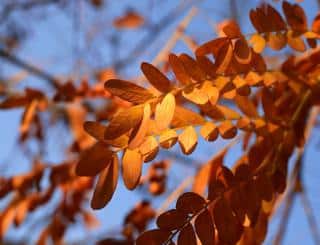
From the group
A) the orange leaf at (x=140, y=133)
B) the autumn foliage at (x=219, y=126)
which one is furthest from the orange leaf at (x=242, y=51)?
the orange leaf at (x=140, y=133)

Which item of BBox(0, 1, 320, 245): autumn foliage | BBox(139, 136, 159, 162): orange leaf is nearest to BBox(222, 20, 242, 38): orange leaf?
BBox(0, 1, 320, 245): autumn foliage

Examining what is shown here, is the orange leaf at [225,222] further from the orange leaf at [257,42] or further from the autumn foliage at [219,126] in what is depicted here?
the orange leaf at [257,42]

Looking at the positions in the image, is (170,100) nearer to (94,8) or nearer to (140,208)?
(140,208)

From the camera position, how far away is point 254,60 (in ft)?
1.46

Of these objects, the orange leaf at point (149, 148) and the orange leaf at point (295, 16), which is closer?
the orange leaf at point (149, 148)

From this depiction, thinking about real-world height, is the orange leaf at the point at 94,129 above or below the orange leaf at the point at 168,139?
above

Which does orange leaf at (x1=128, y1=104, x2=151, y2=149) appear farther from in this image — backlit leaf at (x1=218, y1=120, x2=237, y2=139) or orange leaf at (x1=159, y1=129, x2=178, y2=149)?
backlit leaf at (x1=218, y1=120, x2=237, y2=139)

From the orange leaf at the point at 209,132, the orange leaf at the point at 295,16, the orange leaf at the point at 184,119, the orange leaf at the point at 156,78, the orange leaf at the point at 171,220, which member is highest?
the orange leaf at the point at 295,16

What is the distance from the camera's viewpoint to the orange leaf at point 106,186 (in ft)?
1.18

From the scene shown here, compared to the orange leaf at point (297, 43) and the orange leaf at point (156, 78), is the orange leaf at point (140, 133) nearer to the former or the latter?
the orange leaf at point (156, 78)

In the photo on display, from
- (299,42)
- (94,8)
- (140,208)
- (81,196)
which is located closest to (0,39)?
(94,8)

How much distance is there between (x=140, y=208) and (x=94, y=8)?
162 centimetres

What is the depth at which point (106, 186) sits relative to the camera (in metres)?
0.37

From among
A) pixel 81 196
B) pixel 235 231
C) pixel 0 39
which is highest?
pixel 0 39
